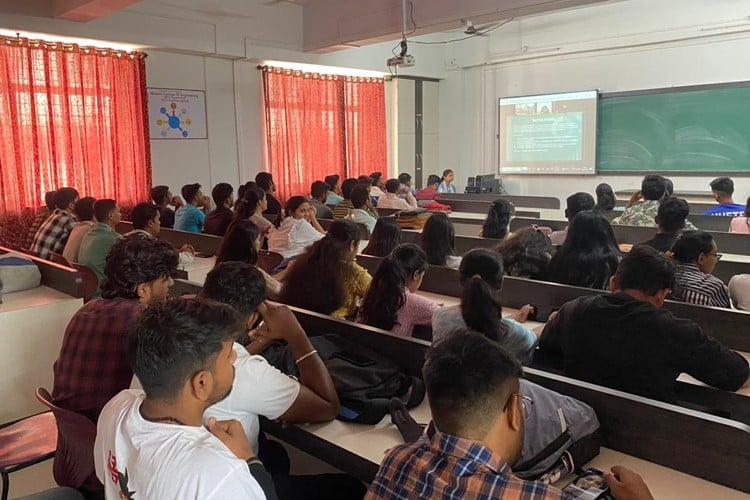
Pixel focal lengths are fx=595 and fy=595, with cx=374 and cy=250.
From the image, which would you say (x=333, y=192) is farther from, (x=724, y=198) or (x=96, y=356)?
(x=96, y=356)

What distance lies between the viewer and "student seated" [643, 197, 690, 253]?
3.41 m

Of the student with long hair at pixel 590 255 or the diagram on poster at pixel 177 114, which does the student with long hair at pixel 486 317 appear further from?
the diagram on poster at pixel 177 114

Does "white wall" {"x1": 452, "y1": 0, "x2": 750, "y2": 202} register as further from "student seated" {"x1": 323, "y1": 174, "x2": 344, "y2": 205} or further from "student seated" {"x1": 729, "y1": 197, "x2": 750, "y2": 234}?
"student seated" {"x1": 729, "y1": 197, "x2": 750, "y2": 234}

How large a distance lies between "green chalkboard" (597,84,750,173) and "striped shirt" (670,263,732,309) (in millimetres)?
5903

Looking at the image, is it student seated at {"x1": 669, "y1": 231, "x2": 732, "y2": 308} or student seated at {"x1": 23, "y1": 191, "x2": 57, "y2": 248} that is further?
student seated at {"x1": 23, "y1": 191, "x2": 57, "y2": 248}

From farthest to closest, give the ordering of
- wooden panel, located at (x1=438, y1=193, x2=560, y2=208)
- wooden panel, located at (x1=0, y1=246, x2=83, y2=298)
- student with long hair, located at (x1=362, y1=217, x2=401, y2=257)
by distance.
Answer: wooden panel, located at (x1=438, y1=193, x2=560, y2=208) < student with long hair, located at (x1=362, y1=217, x2=401, y2=257) < wooden panel, located at (x1=0, y1=246, x2=83, y2=298)

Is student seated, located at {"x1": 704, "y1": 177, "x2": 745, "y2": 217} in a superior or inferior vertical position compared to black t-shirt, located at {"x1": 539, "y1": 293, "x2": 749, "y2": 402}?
superior

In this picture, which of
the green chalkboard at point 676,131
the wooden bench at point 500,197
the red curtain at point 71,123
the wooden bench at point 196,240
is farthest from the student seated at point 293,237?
the green chalkboard at point 676,131

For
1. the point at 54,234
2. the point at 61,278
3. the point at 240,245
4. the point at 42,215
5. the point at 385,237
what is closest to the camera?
the point at 240,245

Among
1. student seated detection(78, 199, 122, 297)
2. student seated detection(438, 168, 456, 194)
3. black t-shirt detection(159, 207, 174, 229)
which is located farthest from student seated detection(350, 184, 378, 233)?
student seated detection(438, 168, 456, 194)

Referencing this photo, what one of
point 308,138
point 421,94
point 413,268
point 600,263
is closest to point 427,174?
point 421,94

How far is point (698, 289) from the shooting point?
262 cm

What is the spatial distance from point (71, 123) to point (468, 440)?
247 inches

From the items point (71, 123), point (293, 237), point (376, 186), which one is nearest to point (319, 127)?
point (376, 186)
